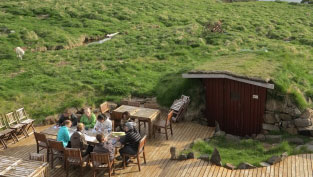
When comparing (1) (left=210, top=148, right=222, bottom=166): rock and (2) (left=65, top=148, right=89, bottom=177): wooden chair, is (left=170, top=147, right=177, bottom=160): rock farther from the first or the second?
(2) (left=65, top=148, right=89, bottom=177): wooden chair

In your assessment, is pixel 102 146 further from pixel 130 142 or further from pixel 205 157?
pixel 205 157

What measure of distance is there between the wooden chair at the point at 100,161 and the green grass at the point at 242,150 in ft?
9.76

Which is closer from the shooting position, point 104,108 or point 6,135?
point 6,135

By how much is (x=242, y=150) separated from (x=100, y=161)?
5.45 metres

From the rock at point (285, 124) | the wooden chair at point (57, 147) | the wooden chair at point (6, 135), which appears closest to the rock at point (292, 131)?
the rock at point (285, 124)

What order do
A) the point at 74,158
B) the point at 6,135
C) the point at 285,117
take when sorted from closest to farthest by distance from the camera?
1. the point at 74,158
2. the point at 6,135
3. the point at 285,117

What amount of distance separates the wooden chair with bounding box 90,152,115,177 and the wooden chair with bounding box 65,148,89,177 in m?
0.40

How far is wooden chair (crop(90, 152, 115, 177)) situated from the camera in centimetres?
898

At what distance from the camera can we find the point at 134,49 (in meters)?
26.2

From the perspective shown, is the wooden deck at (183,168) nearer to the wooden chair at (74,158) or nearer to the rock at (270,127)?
the wooden chair at (74,158)

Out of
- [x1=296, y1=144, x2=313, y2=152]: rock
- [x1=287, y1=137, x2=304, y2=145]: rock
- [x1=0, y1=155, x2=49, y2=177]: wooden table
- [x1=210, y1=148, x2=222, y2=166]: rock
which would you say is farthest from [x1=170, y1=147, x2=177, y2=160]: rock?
[x1=287, y1=137, x2=304, y2=145]: rock

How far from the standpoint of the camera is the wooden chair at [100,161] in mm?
8977

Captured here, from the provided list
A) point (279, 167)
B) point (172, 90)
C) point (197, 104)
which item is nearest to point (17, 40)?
point (172, 90)

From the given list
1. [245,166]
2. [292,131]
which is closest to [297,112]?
[292,131]
